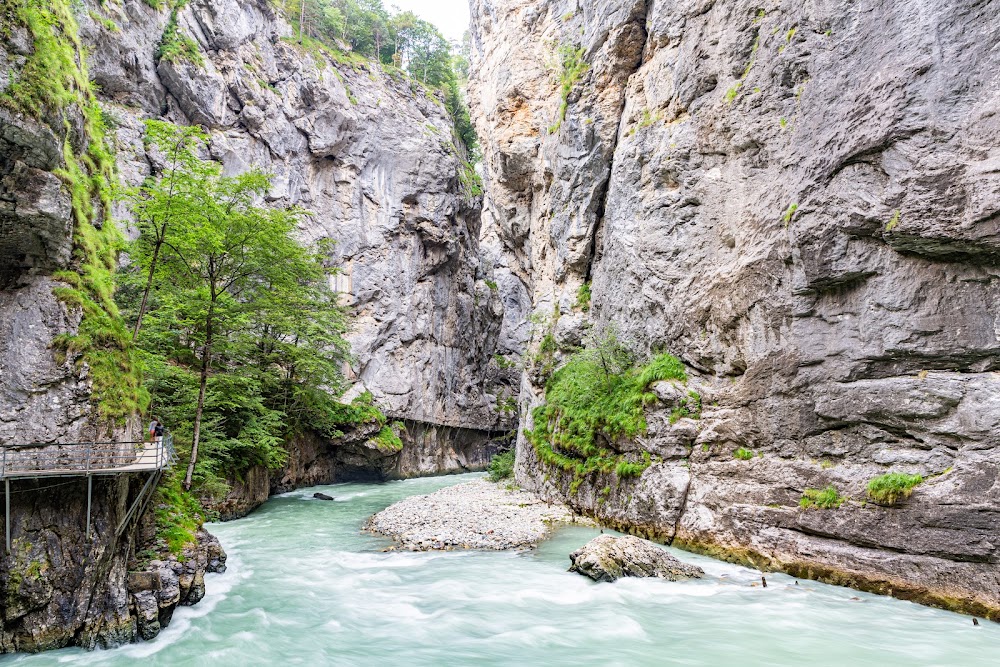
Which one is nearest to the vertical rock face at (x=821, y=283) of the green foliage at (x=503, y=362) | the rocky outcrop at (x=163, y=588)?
the rocky outcrop at (x=163, y=588)

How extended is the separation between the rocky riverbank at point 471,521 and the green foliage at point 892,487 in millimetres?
7772

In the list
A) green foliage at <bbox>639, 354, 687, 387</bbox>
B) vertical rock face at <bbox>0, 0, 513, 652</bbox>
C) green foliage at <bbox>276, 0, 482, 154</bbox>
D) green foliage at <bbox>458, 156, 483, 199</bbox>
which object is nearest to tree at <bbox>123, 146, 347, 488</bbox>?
vertical rock face at <bbox>0, 0, 513, 652</bbox>

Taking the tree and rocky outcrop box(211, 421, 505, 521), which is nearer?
the tree

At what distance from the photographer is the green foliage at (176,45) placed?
3020 cm

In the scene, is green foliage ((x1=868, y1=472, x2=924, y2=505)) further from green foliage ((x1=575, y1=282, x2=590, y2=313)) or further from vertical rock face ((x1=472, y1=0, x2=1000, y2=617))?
green foliage ((x1=575, y1=282, x2=590, y2=313))

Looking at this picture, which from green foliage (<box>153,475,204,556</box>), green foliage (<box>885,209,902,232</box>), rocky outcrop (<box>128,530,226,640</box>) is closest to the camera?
rocky outcrop (<box>128,530,226,640</box>)

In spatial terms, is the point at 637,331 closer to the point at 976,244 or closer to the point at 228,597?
the point at 976,244

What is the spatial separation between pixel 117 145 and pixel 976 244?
105ft

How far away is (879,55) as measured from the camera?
1103cm

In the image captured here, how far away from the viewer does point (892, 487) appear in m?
9.44

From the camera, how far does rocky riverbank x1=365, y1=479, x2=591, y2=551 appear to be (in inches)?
543

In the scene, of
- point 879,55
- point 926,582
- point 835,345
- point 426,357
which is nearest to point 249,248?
point 835,345

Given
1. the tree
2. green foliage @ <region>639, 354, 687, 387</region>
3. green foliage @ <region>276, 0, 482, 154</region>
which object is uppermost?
green foliage @ <region>276, 0, 482, 154</region>

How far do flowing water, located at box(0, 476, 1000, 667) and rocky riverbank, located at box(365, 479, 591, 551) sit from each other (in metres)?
1.27
